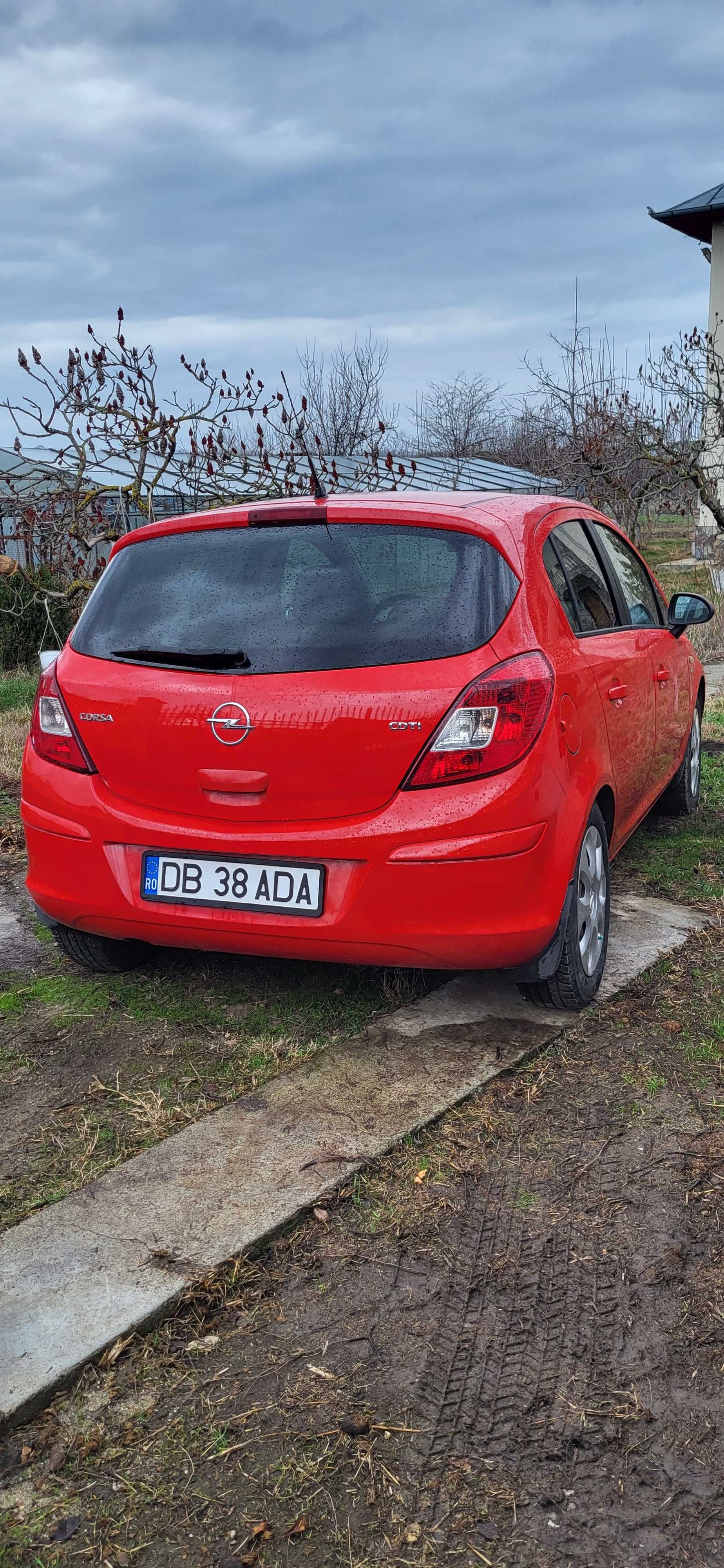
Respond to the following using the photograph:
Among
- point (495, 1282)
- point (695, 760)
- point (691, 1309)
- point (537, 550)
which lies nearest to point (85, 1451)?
point (495, 1282)

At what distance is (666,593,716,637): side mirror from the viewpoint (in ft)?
Result: 17.4

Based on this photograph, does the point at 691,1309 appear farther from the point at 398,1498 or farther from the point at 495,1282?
the point at 398,1498

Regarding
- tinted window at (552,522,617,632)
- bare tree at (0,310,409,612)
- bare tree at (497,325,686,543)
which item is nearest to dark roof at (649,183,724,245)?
bare tree at (497,325,686,543)

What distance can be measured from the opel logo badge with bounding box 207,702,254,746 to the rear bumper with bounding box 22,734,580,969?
0.80 feet

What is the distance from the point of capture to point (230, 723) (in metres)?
3.21

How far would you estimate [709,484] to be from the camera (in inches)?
562

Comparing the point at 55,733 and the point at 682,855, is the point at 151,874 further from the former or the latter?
the point at 682,855

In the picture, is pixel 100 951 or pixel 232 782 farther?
pixel 100 951

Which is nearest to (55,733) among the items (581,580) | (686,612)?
(581,580)

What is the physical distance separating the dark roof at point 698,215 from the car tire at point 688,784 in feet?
67.9

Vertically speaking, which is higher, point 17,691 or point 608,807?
point 608,807

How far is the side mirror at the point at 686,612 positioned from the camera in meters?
5.29

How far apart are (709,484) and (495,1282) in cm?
1326

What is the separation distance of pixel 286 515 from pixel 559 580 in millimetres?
923
